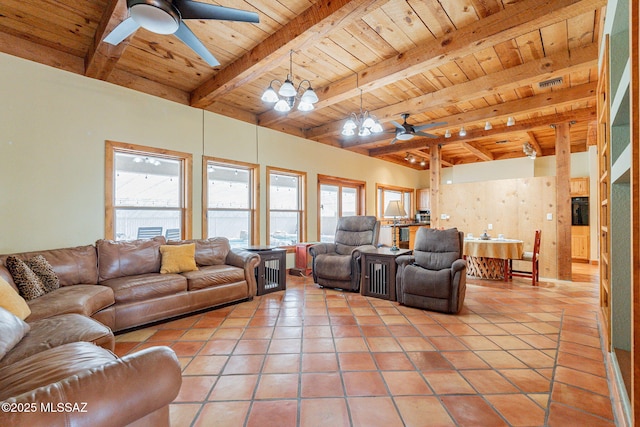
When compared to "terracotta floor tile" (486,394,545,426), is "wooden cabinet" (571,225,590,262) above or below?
above

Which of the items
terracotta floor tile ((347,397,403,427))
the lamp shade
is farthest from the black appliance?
terracotta floor tile ((347,397,403,427))

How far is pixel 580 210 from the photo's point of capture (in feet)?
22.2

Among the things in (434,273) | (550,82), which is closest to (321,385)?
(434,273)

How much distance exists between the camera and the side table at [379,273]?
377 centimetres

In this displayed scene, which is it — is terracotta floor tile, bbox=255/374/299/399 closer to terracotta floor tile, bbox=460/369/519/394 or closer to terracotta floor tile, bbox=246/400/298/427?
terracotta floor tile, bbox=246/400/298/427

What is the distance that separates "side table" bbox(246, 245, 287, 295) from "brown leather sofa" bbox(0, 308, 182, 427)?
2583mm

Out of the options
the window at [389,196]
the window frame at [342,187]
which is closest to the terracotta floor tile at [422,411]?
the window frame at [342,187]

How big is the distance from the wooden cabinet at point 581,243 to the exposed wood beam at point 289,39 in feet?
24.7

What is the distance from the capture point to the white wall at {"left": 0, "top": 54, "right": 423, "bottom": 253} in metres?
2.96

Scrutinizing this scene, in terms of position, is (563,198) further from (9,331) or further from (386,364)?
(9,331)

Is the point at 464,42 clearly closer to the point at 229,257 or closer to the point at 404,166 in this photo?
the point at 229,257

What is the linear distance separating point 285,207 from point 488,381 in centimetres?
444

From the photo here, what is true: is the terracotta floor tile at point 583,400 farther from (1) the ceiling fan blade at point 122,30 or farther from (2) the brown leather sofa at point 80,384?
(1) the ceiling fan blade at point 122,30

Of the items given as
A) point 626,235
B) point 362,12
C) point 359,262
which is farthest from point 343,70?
point 626,235
